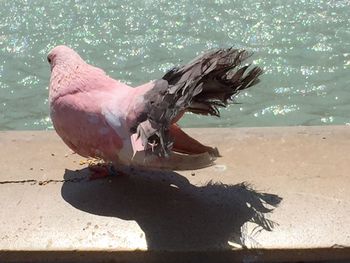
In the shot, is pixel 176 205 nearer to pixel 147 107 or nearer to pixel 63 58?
pixel 147 107

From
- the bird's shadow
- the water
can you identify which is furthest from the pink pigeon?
the water

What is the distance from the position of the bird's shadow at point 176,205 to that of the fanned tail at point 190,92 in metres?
0.36

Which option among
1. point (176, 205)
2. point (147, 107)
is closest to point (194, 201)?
point (176, 205)

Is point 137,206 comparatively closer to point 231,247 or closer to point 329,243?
point 231,247

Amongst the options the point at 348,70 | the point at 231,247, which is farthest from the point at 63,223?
the point at 348,70

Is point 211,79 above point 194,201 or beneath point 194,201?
above

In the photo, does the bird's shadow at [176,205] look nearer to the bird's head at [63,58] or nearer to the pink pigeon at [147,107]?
the pink pigeon at [147,107]

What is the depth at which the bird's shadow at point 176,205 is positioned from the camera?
2.67 metres

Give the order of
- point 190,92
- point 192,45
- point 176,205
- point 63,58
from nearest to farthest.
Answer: point 190,92 < point 176,205 < point 63,58 < point 192,45

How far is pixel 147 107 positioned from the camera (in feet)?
8.73

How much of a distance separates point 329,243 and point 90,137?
1045mm

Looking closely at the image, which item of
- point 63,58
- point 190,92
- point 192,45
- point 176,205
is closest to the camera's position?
point 190,92

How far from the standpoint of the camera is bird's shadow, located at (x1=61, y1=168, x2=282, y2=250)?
2674 mm

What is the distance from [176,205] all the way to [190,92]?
0.56 metres
